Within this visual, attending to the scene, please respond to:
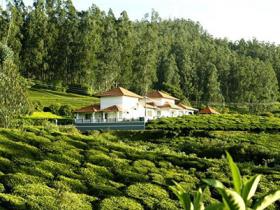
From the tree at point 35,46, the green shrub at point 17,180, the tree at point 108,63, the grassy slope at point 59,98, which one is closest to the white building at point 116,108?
the grassy slope at point 59,98

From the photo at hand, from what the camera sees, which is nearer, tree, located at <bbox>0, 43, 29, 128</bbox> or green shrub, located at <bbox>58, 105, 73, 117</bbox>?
tree, located at <bbox>0, 43, 29, 128</bbox>

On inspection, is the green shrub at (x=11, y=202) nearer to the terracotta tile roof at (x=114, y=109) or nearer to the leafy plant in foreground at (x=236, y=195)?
the leafy plant in foreground at (x=236, y=195)

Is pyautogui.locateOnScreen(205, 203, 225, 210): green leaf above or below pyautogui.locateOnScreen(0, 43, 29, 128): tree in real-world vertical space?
below

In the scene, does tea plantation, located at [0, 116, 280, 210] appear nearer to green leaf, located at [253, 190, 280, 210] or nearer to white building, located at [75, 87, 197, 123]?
green leaf, located at [253, 190, 280, 210]

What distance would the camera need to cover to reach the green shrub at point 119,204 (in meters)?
14.6

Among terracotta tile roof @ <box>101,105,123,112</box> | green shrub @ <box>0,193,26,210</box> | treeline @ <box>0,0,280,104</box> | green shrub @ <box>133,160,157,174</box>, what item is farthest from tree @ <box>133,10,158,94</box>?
green shrub @ <box>0,193,26,210</box>

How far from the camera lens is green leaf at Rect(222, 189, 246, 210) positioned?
4672 millimetres

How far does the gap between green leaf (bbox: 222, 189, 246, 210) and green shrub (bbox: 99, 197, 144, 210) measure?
10119 mm

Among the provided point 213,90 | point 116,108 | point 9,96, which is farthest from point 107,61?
point 9,96

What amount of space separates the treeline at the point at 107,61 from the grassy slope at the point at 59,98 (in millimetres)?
4524

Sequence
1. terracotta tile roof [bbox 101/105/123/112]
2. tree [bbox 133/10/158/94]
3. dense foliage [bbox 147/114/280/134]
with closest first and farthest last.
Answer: dense foliage [bbox 147/114/280/134] → terracotta tile roof [bbox 101/105/123/112] → tree [bbox 133/10/158/94]

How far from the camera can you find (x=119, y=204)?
14.8 m

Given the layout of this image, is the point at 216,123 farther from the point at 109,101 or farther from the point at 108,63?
the point at 108,63

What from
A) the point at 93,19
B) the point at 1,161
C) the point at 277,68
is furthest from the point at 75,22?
the point at 1,161
